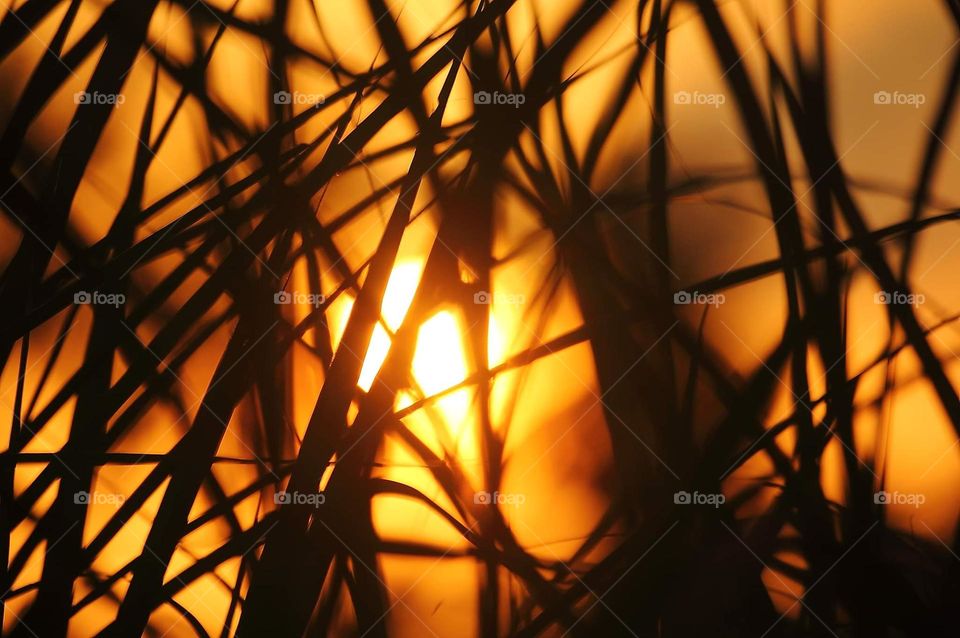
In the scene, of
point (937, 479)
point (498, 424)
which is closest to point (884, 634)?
point (937, 479)

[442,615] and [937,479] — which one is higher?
[937,479]

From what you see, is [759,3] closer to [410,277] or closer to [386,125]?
[386,125]

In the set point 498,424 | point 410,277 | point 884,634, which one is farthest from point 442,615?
point 884,634

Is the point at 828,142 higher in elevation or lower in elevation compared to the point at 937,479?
higher

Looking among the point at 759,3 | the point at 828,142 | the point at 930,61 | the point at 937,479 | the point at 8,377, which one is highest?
the point at 759,3

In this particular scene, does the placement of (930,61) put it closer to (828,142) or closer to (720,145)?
(828,142)

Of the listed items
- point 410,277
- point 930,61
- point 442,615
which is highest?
point 930,61

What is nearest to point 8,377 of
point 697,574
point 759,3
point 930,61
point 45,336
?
point 45,336
